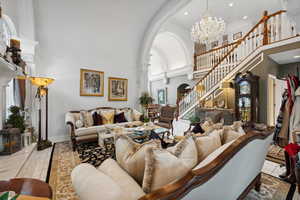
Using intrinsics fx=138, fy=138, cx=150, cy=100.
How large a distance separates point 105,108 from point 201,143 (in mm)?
3853

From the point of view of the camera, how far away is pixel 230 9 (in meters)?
6.46

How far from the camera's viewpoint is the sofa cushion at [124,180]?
2.36 feet

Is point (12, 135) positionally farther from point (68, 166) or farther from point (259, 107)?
point (259, 107)

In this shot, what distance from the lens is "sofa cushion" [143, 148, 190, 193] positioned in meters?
0.75

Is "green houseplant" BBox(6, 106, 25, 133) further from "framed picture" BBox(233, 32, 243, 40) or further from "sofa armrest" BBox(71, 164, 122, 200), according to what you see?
"framed picture" BBox(233, 32, 243, 40)

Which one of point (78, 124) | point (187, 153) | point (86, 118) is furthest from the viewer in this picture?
point (86, 118)

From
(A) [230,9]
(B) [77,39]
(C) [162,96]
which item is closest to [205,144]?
(B) [77,39]

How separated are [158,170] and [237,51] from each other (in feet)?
19.2

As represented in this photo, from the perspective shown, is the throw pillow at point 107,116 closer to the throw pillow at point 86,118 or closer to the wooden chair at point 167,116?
the throw pillow at point 86,118

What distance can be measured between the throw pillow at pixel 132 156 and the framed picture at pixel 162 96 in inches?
337

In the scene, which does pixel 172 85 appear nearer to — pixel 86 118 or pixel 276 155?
pixel 86 118

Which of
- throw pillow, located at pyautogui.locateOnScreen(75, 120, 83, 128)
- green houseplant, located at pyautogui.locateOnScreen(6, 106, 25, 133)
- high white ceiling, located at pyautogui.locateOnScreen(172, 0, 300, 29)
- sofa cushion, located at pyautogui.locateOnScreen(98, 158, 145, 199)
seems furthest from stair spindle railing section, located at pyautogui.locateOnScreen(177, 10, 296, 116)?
green houseplant, located at pyautogui.locateOnScreen(6, 106, 25, 133)

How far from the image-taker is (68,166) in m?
2.40

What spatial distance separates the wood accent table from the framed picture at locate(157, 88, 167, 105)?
8706 millimetres
